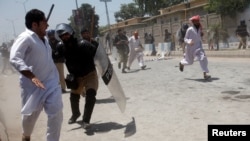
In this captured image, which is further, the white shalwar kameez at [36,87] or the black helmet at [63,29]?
the black helmet at [63,29]

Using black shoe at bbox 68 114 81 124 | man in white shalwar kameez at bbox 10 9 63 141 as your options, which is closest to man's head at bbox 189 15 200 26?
black shoe at bbox 68 114 81 124

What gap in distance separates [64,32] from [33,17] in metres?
1.35

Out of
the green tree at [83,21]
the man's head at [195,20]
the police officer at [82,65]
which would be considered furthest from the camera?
the man's head at [195,20]

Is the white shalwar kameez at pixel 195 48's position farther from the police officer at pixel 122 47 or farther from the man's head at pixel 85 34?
the police officer at pixel 122 47

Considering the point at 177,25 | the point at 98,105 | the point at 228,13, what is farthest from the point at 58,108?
the point at 177,25

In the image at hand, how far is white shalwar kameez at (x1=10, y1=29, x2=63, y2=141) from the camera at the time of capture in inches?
180

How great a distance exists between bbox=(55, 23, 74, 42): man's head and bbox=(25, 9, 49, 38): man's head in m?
1.32

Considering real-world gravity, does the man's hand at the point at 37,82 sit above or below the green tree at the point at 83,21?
below

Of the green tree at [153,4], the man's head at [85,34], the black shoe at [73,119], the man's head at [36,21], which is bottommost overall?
the black shoe at [73,119]

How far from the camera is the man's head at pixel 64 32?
6.08 m

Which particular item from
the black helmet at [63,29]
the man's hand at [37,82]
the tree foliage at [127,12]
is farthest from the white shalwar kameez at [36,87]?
the tree foliage at [127,12]

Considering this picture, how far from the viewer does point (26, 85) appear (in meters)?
4.68

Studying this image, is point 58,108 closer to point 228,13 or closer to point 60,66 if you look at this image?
point 60,66

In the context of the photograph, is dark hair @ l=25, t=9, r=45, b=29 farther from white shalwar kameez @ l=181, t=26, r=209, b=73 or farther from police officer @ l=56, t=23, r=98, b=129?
white shalwar kameez @ l=181, t=26, r=209, b=73
